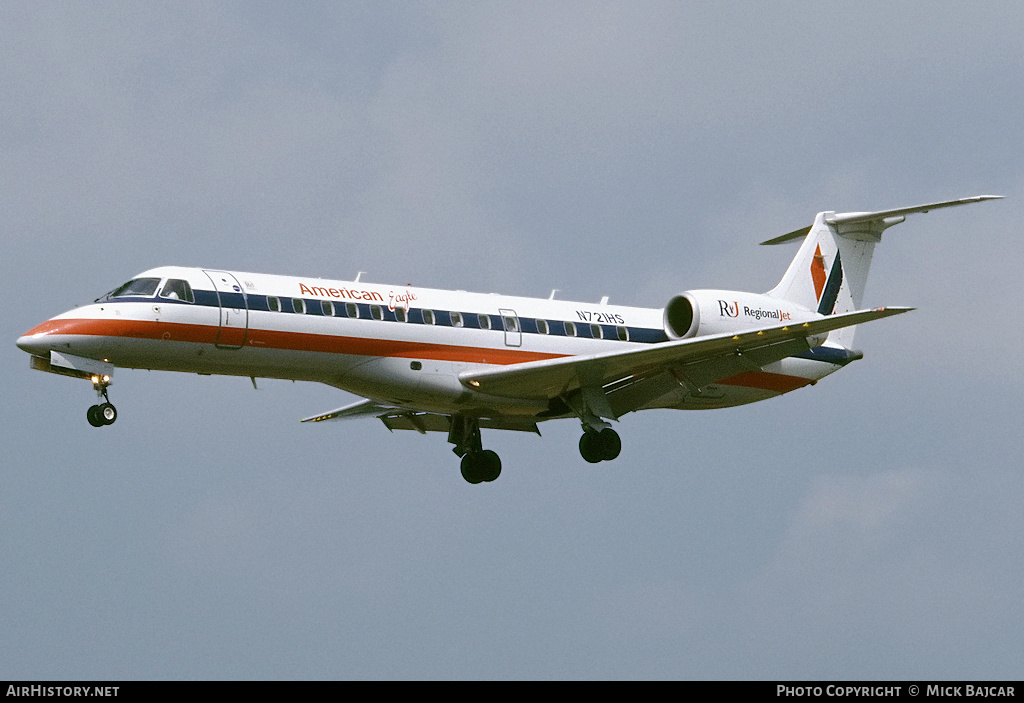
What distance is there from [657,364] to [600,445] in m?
1.99

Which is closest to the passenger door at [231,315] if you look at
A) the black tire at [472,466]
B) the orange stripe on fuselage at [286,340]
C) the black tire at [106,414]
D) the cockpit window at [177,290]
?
the orange stripe on fuselage at [286,340]

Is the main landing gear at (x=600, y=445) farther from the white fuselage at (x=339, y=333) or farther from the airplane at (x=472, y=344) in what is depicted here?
the white fuselage at (x=339, y=333)

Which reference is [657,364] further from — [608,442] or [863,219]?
[863,219]

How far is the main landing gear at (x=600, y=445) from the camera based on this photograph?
110 feet

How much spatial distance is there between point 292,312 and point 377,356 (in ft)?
6.00

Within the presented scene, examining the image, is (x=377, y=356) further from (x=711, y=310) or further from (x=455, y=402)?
(x=711, y=310)

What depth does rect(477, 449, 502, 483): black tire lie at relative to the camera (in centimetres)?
3619

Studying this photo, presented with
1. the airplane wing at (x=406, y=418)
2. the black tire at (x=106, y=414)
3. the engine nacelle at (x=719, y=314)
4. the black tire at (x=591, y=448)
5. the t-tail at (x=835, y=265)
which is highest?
the t-tail at (x=835, y=265)

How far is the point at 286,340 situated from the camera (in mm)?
31266

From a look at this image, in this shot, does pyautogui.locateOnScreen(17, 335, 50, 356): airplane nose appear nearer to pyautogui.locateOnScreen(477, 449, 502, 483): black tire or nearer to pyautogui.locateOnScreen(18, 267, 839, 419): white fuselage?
pyautogui.locateOnScreen(18, 267, 839, 419): white fuselage

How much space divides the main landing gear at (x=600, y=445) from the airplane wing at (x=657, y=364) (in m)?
0.90

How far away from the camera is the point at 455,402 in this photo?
109ft

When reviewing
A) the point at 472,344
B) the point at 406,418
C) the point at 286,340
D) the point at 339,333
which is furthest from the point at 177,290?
the point at 406,418
